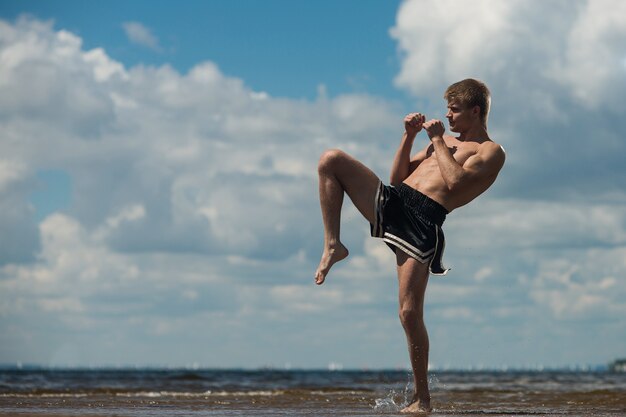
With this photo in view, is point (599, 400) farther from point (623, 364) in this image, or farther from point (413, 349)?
point (623, 364)

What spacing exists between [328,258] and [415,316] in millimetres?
804

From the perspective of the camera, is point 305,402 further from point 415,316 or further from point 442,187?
point 442,187

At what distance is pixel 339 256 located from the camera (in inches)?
286

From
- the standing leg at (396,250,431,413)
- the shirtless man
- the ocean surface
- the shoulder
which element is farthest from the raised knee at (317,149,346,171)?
the ocean surface

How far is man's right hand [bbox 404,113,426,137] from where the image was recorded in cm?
761

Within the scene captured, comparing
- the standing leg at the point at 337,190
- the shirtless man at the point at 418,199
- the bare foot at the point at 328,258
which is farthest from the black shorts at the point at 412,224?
the bare foot at the point at 328,258

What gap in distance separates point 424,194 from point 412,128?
24.2 inches

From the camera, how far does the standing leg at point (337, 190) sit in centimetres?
723

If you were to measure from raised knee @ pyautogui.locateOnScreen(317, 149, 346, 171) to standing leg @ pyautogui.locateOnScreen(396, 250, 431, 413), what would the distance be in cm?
86

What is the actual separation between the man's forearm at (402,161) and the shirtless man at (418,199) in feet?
0.88

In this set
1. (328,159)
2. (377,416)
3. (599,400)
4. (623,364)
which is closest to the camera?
(377,416)

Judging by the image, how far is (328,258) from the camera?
7.21 meters

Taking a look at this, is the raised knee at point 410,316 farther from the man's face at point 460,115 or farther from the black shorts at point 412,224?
the man's face at point 460,115

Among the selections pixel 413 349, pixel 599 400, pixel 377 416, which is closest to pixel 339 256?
pixel 413 349
